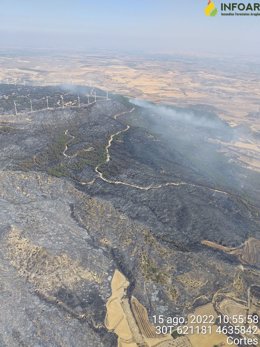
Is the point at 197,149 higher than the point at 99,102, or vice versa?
the point at 99,102

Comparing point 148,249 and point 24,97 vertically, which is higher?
point 24,97

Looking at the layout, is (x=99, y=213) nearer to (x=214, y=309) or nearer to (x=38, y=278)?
(x=38, y=278)

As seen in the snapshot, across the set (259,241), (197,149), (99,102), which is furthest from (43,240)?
(99,102)

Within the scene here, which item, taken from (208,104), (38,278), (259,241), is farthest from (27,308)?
(208,104)

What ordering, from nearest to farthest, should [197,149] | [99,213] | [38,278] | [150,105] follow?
[38,278], [99,213], [197,149], [150,105]

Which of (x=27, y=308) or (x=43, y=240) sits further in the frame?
(x=43, y=240)

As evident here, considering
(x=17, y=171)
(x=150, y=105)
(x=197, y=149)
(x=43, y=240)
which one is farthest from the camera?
(x=150, y=105)

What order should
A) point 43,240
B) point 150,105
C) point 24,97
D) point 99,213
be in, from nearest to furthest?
point 43,240 → point 99,213 → point 24,97 → point 150,105

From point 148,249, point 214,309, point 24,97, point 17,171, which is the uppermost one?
point 24,97

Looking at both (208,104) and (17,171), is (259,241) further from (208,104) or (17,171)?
(208,104)
